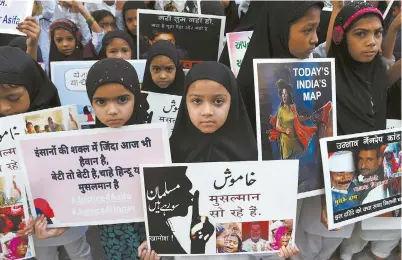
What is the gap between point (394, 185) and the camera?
6.59ft

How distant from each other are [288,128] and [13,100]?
4.52 feet

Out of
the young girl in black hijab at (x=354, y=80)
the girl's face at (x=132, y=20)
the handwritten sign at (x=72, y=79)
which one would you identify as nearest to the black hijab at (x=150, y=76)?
the handwritten sign at (x=72, y=79)

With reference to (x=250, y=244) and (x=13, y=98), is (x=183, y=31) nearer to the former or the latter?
(x=13, y=98)

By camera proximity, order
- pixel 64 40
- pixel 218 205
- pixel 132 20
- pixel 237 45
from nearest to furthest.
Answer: pixel 218 205, pixel 237 45, pixel 64 40, pixel 132 20

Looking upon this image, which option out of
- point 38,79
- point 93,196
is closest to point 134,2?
point 38,79

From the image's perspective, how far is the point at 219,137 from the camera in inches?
70.2

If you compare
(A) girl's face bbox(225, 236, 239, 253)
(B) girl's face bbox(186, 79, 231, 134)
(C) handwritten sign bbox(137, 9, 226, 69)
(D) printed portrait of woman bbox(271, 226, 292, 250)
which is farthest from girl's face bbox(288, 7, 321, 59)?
(C) handwritten sign bbox(137, 9, 226, 69)

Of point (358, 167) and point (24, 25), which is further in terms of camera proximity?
point (24, 25)

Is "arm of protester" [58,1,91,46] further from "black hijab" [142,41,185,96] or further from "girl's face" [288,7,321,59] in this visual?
"girl's face" [288,7,321,59]

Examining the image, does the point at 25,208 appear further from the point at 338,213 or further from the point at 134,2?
the point at 134,2

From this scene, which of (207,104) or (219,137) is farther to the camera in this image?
(219,137)

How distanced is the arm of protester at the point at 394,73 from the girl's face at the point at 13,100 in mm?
2136

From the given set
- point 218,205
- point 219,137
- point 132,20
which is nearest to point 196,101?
point 219,137

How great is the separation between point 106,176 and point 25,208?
1.27ft
